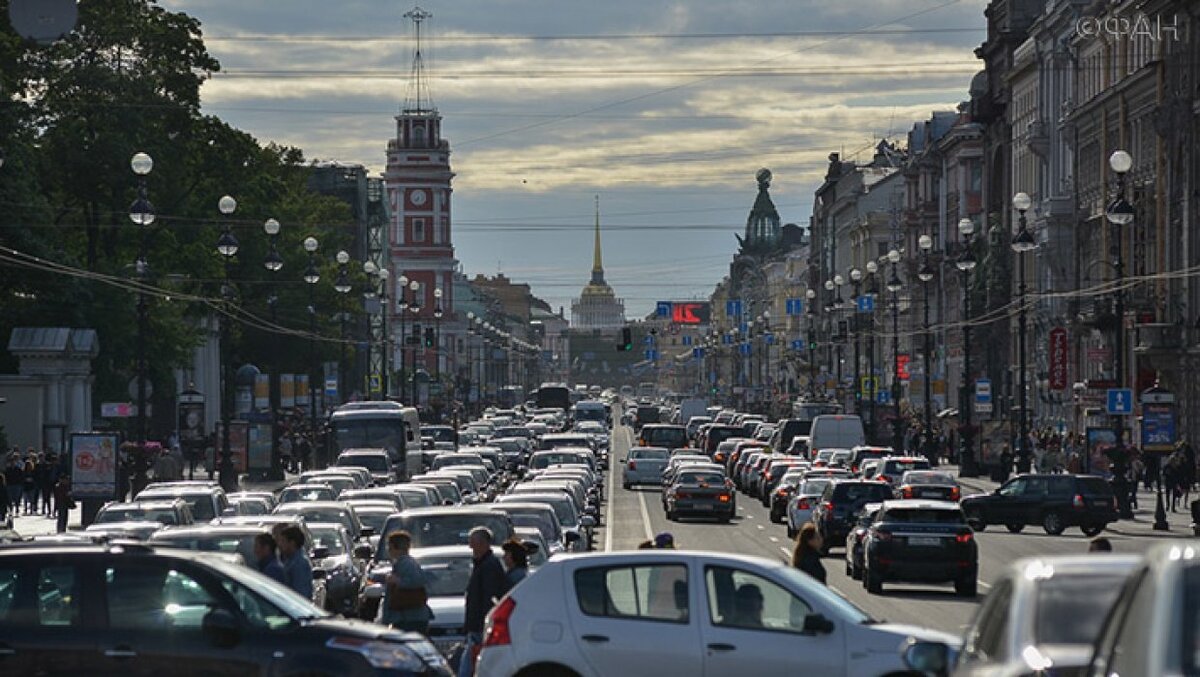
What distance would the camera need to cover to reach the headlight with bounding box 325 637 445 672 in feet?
52.3

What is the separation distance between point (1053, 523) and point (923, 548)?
1799 centimetres

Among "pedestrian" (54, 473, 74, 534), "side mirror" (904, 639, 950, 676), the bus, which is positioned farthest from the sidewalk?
"side mirror" (904, 639, 950, 676)

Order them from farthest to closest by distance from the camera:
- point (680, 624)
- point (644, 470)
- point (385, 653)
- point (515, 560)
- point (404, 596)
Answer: point (644, 470) < point (515, 560) < point (404, 596) < point (680, 624) < point (385, 653)

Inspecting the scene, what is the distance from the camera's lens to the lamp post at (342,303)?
85.1 meters

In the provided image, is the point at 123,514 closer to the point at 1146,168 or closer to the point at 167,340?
the point at 167,340

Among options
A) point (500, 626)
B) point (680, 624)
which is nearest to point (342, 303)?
point (500, 626)

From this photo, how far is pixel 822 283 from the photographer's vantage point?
193000mm

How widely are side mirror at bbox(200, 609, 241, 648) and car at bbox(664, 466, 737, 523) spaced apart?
40806mm

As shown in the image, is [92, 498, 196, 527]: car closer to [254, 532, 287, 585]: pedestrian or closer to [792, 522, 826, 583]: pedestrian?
[254, 532, 287, 585]: pedestrian

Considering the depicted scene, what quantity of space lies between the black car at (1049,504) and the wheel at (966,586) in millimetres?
15819

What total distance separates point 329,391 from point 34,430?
3198 centimetres

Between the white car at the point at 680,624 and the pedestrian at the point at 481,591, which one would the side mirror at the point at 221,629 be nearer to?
the white car at the point at 680,624

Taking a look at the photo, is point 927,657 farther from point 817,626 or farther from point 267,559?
point 267,559

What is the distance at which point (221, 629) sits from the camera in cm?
1594
